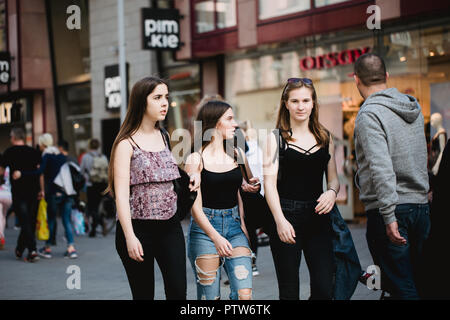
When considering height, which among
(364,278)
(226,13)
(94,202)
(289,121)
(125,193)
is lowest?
(94,202)

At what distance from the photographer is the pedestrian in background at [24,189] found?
9977 mm

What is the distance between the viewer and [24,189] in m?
10.1

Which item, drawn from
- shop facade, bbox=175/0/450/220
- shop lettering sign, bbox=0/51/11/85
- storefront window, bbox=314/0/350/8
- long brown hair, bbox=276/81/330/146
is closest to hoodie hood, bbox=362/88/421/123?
long brown hair, bbox=276/81/330/146

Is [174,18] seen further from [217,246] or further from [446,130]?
[217,246]

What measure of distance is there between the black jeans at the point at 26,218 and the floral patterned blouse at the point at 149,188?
651 centimetres

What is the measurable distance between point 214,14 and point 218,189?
38.4ft

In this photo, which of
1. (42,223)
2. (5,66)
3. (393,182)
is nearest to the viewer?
(393,182)

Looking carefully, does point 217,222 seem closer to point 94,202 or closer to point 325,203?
point 325,203

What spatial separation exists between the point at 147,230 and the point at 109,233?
33.9ft

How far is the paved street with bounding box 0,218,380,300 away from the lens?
6.88 metres

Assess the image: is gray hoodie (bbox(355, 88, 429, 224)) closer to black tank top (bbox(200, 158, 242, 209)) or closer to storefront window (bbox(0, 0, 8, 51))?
black tank top (bbox(200, 158, 242, 209))

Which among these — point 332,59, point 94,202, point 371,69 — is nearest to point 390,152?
point 371,69

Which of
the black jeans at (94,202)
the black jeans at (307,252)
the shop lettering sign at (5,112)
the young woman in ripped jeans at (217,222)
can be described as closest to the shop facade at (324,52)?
the black jeans at (94,202)
